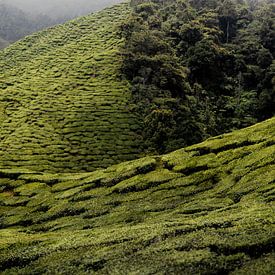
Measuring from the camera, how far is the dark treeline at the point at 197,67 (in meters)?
68.7

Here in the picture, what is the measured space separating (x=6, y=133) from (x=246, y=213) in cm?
5091

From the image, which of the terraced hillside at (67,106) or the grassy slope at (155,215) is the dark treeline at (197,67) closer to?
the terraced hillside at (67,106)

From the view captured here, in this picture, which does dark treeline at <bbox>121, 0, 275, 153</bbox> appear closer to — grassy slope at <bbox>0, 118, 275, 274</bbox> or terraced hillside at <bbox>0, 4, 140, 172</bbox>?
terraced hillside at <bbox>0, 4, 140, 172</bbox>

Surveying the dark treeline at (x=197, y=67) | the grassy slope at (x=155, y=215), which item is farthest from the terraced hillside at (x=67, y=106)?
the grassy slope at (x=155, y=215)

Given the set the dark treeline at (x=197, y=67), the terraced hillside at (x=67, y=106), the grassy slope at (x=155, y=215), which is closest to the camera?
the grassy slope at (x=155, y=215)

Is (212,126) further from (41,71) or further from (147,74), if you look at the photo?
(41,71)

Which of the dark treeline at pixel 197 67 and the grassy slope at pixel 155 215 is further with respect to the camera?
the dark treeline at pixel 197 67

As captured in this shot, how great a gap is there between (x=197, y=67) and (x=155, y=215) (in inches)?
2687

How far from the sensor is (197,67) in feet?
307

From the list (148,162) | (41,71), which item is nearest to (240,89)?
(41,71)

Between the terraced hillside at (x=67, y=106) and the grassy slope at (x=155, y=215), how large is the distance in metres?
13.0

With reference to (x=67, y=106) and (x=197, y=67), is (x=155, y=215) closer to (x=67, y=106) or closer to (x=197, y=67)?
(x=67, y=106)

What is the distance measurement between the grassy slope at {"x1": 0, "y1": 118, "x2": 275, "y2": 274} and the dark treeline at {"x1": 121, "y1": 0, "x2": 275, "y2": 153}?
885 inches

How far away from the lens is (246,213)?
74.5ft
